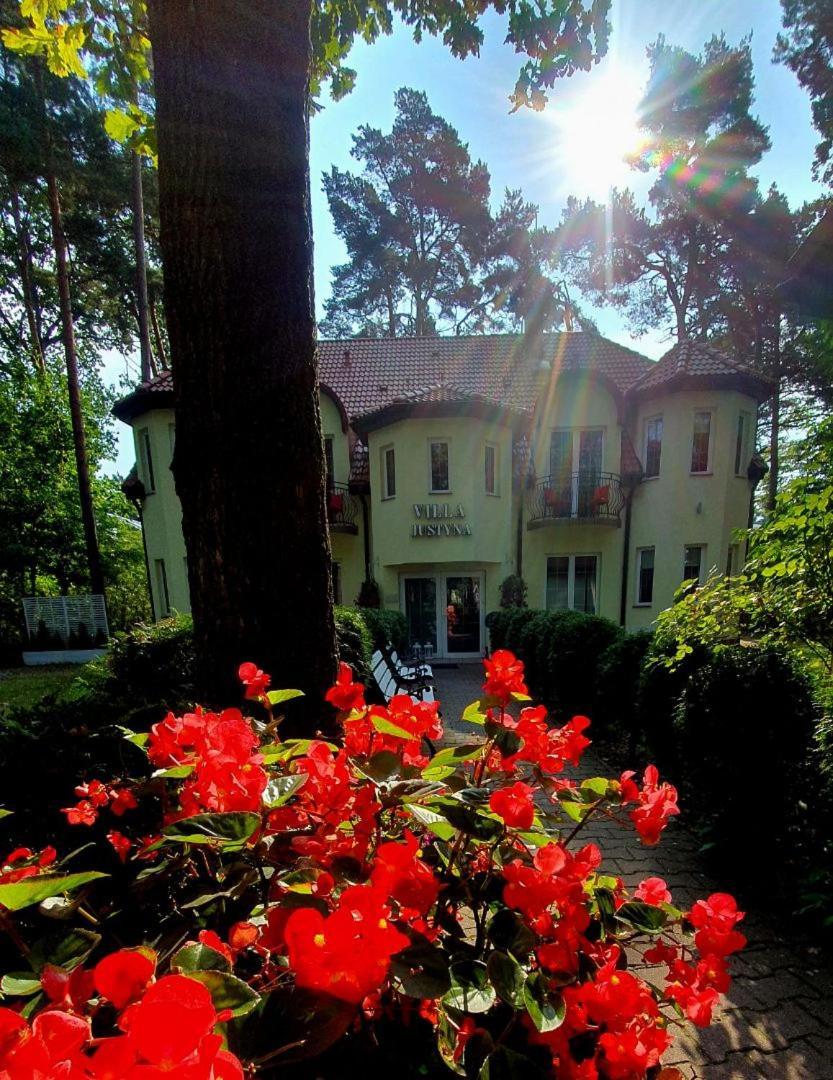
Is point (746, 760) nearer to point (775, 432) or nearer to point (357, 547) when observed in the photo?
point (357, 547)

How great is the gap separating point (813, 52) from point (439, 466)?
1422 centimetres

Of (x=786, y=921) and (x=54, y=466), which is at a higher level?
(x=54, y=466)

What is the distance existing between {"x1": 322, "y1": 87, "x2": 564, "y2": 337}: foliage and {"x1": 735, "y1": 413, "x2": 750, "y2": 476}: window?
27.2 feet

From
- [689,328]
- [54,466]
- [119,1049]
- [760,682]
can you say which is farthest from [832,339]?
[54,466]

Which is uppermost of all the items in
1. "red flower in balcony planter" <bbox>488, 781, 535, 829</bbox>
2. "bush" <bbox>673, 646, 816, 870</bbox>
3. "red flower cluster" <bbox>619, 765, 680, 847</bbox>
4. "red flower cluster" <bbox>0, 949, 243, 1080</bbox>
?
"red flower cluster" <bbox>0, 949, 243, 1080</bbox>

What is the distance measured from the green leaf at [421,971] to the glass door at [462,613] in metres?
11.5

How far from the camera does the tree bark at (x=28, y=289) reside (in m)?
16.0

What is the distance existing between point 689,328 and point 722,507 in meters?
10.5

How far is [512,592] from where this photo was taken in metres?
11.8

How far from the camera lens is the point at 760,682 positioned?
3.08 meters

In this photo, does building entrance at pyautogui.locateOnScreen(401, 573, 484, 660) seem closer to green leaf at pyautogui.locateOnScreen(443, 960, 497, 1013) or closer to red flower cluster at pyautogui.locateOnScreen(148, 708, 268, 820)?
red flower cluster at pyautogui.locateOnScreen(148, 708, 268, 820)

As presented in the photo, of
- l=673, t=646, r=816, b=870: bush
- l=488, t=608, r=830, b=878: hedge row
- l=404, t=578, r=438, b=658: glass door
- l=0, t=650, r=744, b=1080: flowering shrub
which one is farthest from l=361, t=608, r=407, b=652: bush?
l=0, t=650, r=744, b=1080: flowering shrub

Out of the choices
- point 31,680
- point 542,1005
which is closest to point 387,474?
point 31,680

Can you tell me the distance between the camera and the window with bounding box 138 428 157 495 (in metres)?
12.5
